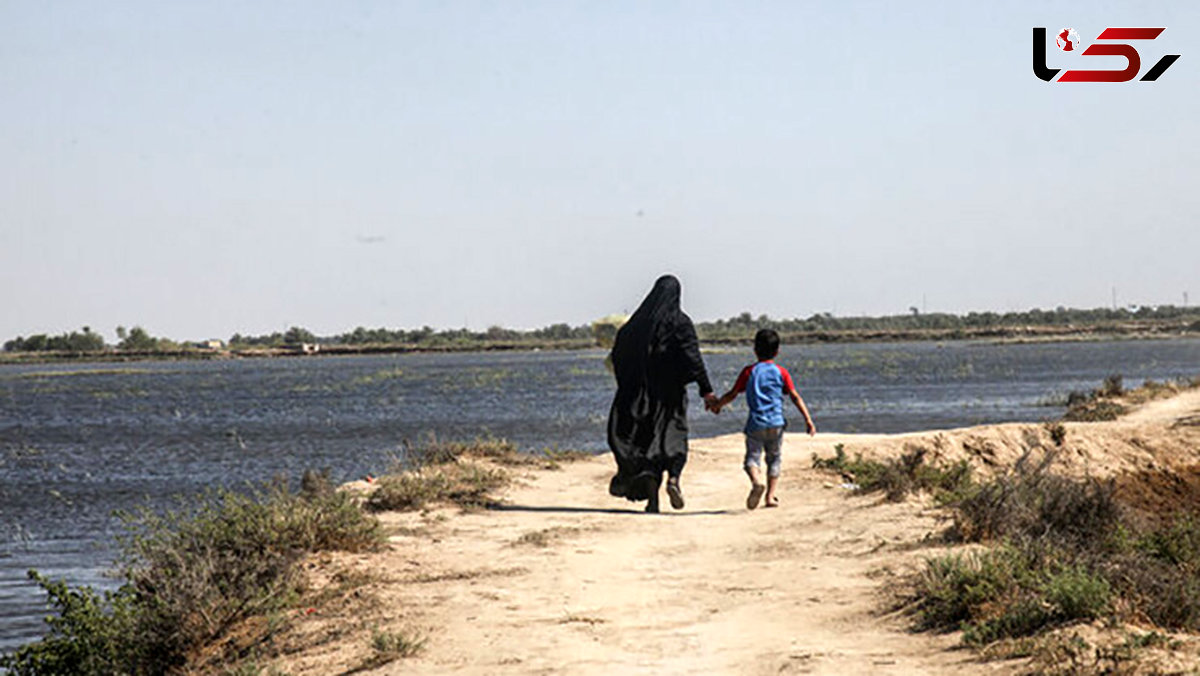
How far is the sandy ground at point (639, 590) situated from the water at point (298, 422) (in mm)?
4018

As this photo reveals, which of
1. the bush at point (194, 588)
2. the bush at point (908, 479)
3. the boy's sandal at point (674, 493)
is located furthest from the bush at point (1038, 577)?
the bush at point (194, 588)

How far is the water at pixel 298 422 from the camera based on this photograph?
21.7 metres

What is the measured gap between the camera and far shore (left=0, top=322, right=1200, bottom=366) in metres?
151

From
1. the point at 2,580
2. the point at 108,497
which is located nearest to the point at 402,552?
the point at 2,580

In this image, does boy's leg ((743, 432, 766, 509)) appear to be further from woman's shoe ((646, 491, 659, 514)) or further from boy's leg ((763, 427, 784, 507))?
woman's shoe ((646, 491, 659, 514))

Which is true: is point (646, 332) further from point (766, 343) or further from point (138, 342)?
point (138, 342)

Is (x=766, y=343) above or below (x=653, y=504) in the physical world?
above

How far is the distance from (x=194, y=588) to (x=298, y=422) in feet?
125

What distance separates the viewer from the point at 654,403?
14.1 m

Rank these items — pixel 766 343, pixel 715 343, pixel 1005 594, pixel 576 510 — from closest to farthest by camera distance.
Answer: pixel 1005 594
pixel 766 343
pixel 576 510
pixel 715 343

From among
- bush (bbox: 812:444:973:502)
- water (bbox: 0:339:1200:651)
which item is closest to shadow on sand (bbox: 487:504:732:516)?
bush (bbox: 812:444:973:502)

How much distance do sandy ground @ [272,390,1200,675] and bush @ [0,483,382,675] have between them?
0.39 metres

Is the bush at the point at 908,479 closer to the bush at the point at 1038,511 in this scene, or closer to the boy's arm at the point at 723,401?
the bush at the point at 1038,511

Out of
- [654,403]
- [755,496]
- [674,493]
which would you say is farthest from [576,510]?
[755,496]
